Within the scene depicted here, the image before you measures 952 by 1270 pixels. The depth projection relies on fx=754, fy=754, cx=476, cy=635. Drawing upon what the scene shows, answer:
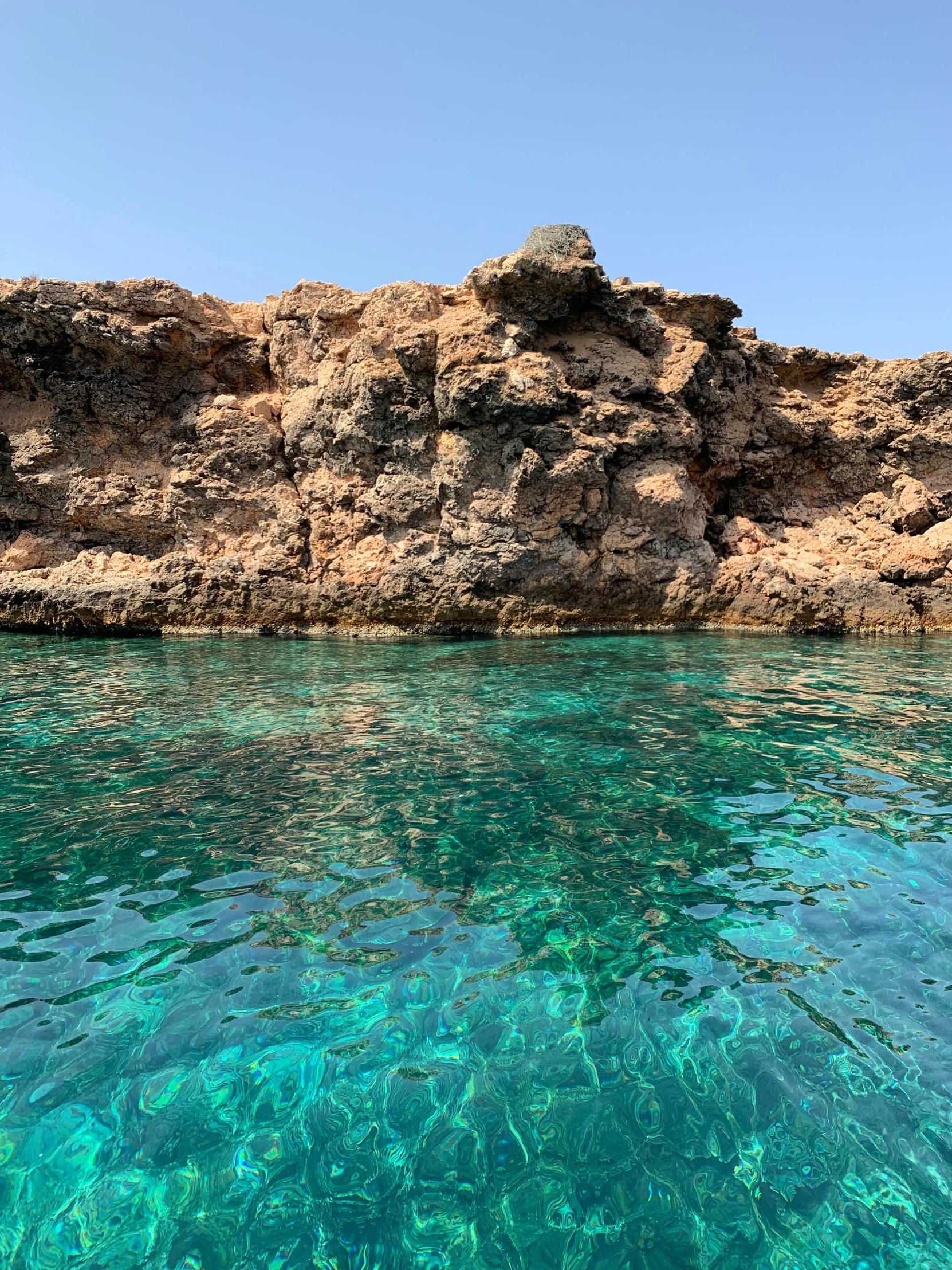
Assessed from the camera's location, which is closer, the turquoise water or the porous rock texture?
the turquoise water

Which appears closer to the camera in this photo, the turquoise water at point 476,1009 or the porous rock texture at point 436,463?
the turquoise water at point 476,1009

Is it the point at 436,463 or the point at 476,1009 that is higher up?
the point at 436,463

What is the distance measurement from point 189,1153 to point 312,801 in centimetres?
289

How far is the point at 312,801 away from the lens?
512 centimetres

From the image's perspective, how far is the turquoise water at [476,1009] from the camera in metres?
2.07

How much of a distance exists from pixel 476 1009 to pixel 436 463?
43.1 feet

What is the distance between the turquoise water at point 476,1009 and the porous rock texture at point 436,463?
9.09 m

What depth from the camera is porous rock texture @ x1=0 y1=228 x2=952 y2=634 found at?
1455 centimetres

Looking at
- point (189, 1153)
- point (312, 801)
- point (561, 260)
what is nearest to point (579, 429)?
point (561, 260)

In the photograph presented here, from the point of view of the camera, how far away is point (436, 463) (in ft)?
49.5

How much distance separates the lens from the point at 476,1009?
293cm

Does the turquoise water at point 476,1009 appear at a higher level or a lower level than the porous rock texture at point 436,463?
lower

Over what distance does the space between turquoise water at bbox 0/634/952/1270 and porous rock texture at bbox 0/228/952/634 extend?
909cm

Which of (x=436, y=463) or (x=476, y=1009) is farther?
(x=436, y=463)
